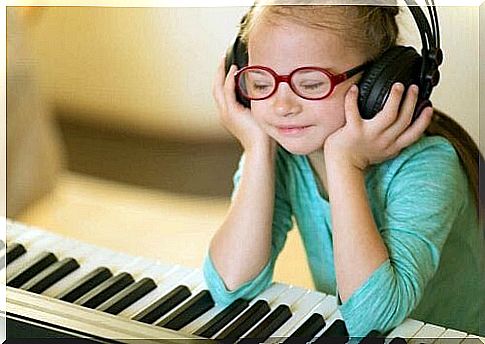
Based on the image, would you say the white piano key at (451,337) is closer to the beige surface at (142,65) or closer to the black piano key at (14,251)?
the beige surface at (142,65)

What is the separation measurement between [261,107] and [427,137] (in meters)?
0.14

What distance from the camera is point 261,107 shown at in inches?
36.5

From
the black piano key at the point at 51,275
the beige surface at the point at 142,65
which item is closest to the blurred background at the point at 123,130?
the beige surface at the point at 142,65

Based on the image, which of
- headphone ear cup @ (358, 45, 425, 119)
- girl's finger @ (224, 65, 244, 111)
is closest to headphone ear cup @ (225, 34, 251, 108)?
girl's finger @ (224, 65, 244, 111)

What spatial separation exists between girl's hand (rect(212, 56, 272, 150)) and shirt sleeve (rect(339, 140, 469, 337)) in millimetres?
115

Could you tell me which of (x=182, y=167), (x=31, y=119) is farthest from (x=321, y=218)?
(x=31, y=119)

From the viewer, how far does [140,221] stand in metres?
1.19

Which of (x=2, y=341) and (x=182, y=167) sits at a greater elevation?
(x=182, y=167)

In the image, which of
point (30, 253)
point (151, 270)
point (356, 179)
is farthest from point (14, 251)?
point (356, 179)

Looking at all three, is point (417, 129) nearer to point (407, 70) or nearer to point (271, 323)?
point (407, 70)

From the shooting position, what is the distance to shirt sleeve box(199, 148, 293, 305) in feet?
3.21

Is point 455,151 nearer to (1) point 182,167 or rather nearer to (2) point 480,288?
(2) point 480,288

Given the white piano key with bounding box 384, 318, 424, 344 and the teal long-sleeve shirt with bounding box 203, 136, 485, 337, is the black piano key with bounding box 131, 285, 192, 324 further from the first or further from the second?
the white piano key with bounding box 384, 318, 424, 344

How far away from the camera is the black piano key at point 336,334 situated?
92cm
